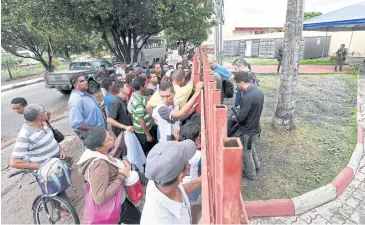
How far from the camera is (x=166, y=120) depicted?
8.99ft

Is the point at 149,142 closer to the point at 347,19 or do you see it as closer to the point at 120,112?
the point at 120,112

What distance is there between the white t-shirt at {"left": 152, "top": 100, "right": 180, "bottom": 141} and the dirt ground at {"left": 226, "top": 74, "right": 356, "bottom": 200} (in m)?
1.37

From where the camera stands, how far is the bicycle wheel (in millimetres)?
2553

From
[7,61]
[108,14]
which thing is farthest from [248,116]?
[7,61]

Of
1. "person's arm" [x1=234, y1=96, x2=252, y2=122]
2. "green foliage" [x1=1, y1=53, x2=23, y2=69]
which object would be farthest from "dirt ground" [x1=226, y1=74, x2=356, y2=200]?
"green foliage" [x1=1, y1=53, x2=23, y2=69]

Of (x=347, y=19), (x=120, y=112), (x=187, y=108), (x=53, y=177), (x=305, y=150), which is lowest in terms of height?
(x=305, y=150)

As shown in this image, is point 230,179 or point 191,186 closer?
point 230,179

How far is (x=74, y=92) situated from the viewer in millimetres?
3334

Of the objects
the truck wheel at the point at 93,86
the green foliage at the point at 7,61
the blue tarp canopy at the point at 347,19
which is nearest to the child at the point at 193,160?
the truck wheel at the point at 93,86

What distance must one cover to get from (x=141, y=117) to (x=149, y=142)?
50cm

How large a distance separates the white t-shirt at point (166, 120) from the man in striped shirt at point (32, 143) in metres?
1.33

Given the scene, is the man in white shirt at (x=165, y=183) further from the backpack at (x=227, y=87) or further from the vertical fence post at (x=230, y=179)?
the backpack at (x=227, y=87)

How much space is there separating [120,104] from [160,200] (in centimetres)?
231

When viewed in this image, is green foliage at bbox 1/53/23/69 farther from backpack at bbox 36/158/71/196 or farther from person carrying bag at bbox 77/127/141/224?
person carrying bag at bbox 77/127/141/224
